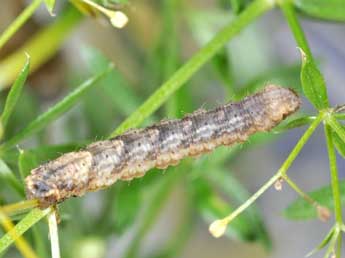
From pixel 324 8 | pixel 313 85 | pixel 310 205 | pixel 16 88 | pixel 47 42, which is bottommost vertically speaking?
pixel 310 205

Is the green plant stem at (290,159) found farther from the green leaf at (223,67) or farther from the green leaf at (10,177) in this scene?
the green leaf at (223,67)

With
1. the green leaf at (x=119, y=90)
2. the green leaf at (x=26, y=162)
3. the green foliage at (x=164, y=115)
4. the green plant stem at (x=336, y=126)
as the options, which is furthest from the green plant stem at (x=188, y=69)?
the green leaf at (x=119, y=90)

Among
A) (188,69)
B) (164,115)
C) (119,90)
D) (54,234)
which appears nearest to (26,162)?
(54,234)

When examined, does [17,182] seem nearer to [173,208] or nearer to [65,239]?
[65,239]

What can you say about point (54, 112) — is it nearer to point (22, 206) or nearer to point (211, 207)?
point (22, 206)

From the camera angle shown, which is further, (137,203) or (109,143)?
(137,203)

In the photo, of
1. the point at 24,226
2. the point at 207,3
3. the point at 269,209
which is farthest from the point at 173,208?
the point at 24,226
